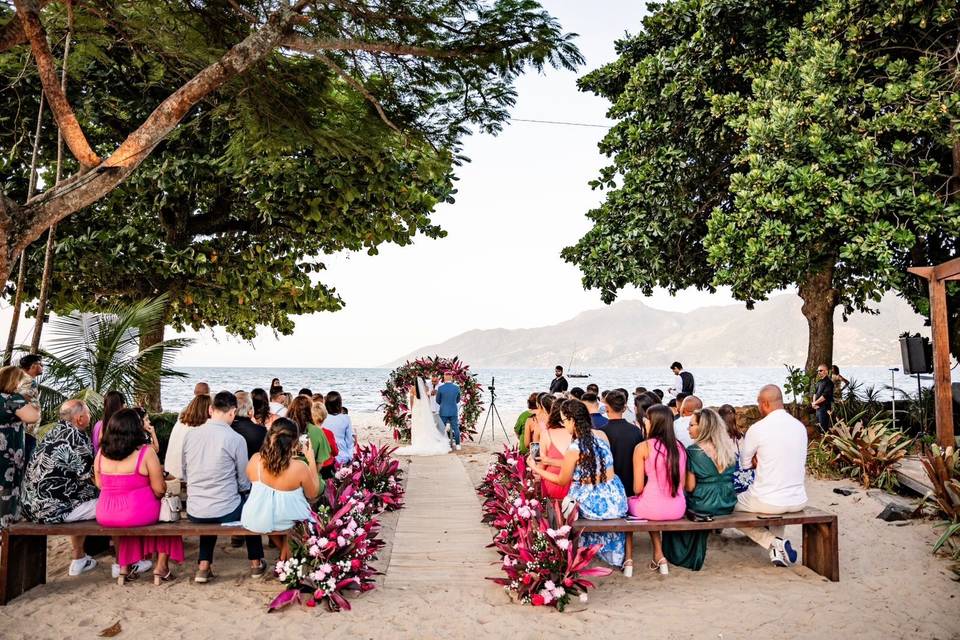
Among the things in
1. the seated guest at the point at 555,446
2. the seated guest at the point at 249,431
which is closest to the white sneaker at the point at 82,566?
the seated guest at the point at 249,431

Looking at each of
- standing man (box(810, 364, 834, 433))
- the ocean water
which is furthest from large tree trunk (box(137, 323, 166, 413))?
the ocean water

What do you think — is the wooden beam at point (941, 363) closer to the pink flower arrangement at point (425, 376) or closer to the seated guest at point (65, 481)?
the pink flower arrangement at point (425, 376)

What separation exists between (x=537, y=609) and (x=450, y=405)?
29.2 feet

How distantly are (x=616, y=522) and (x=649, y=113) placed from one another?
10.6 m

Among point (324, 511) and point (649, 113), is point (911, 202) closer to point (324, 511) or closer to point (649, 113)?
point (649, 113)

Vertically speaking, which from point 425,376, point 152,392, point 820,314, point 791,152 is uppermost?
point 791,152

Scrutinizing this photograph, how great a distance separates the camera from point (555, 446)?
19.9ft

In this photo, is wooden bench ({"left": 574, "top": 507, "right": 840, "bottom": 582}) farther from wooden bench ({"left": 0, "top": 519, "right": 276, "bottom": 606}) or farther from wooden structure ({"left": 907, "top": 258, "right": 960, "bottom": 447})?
wooden structure ({"left": 907, "top": 258, "right": 960, "bottom": 447})

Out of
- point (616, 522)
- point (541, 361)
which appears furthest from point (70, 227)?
point (541, 361)

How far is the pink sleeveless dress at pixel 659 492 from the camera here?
5.50 m

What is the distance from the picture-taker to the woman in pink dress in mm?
5141

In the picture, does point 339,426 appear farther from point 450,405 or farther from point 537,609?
point 450,405

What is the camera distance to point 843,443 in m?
9.61

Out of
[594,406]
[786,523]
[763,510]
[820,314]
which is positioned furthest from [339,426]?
[820,314]
